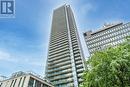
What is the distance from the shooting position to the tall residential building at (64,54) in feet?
350

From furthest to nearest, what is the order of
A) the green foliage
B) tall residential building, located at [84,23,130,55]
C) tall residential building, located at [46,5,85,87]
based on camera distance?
tall residential building, located at [84,23,130,55] < tall residential building, located at [46,5,85,87] < the green foliage

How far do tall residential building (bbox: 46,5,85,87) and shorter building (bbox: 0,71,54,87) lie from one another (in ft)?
102

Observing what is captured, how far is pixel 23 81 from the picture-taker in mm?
62469

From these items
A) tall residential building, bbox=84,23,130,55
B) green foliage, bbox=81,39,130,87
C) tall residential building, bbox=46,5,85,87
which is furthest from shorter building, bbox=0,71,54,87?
tall residential building, bbox=84,23,130,55

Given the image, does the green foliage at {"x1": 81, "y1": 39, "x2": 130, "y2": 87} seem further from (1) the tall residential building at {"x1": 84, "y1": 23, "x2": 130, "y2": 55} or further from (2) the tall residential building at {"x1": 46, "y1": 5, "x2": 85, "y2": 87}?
(1) the tall residential building at {"x1": 84, "y1": 23, "x2": 130, "y2": 55}

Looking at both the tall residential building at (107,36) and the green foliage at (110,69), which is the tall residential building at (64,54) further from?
the green foliage at (110,69)

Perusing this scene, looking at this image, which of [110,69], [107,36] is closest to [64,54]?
[107,36]

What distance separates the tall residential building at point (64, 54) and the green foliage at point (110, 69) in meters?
78.2

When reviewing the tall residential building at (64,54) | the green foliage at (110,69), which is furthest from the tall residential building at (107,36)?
the green foliage at (110,69)

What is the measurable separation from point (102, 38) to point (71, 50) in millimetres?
27175

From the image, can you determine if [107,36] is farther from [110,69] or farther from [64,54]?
[110,69]

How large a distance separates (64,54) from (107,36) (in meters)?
32.8

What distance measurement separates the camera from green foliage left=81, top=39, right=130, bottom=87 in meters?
15.2

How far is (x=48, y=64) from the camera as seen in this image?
122m
